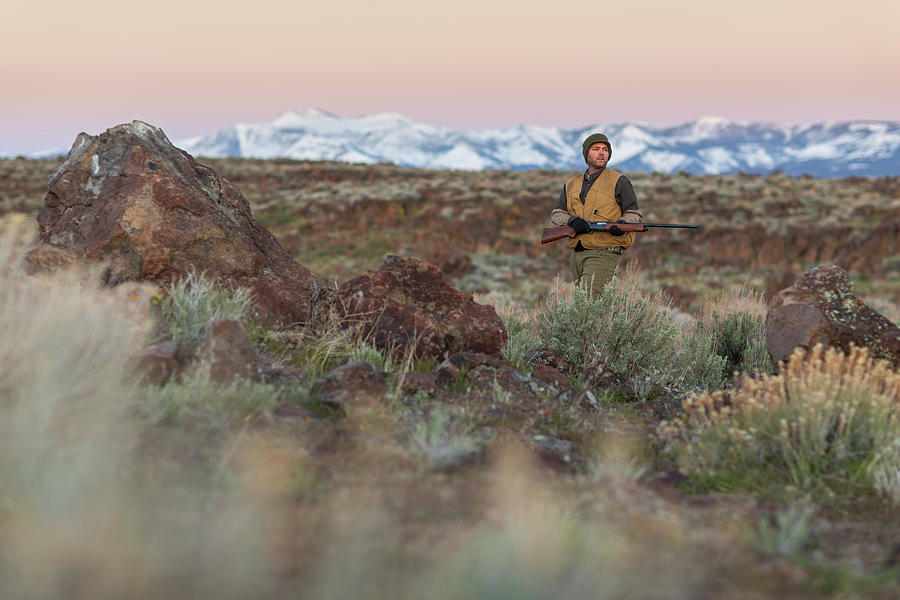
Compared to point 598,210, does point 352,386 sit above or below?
below

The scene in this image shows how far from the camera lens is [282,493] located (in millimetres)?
2529

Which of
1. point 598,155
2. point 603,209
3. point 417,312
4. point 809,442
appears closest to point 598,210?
point 603,209

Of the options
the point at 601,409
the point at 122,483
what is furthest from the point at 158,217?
the point at 601,409

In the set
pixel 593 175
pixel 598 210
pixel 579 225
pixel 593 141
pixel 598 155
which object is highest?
pixel 593 141

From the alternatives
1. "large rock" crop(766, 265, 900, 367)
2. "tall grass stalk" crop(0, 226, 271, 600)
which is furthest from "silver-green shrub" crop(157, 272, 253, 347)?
"large rock" crop(766, 265, 900, 367)

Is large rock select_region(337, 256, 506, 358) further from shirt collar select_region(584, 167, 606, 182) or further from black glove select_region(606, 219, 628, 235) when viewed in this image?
shirt collar select_region(584, 167, 606, 182)

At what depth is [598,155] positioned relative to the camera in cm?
666

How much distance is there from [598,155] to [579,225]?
0.79 meters

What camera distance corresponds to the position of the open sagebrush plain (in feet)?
6.20

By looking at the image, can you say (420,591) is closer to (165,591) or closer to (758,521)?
(165,591)

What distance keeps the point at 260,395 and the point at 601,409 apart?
2.29 meters

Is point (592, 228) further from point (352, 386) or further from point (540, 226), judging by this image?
point (540, 226)

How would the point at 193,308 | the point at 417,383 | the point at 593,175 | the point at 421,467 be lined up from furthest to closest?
1. the point at 593,175
2. the point at 193,308
3. the point at 417,383
4. the point at 421,467

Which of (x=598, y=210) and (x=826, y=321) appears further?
(x=598, y=210)
